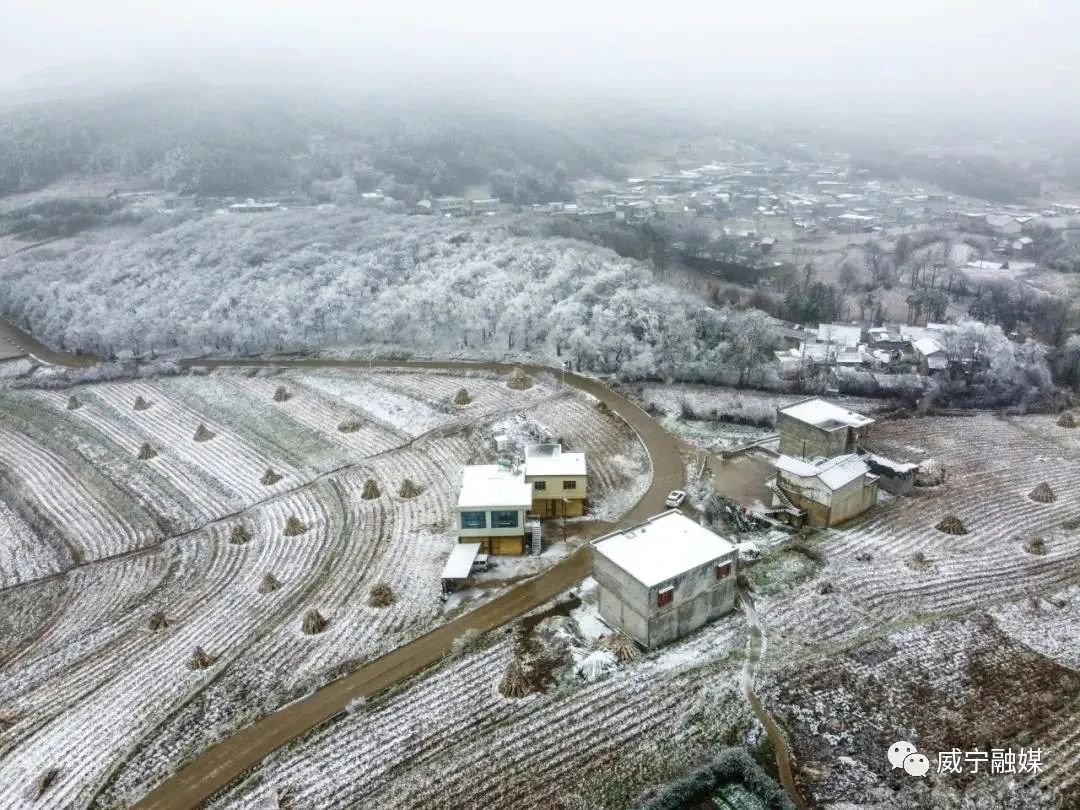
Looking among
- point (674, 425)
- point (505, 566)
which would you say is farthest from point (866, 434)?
point (505, 566)

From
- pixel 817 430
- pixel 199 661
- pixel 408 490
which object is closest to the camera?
pixel 199 661

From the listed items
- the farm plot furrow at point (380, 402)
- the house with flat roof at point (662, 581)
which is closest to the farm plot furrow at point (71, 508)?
the farm plot furrow at point (380, 402)

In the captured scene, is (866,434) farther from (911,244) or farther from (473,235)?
(911,244)

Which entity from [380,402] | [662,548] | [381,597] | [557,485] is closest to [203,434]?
[380,402]

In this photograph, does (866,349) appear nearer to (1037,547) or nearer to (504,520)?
(1037,547)

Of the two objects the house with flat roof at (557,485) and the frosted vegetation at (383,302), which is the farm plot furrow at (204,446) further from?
Result: the house with flat roof at (557,485)

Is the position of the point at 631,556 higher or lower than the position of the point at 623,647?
higher

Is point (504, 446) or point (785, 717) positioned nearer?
point (785, 717)
